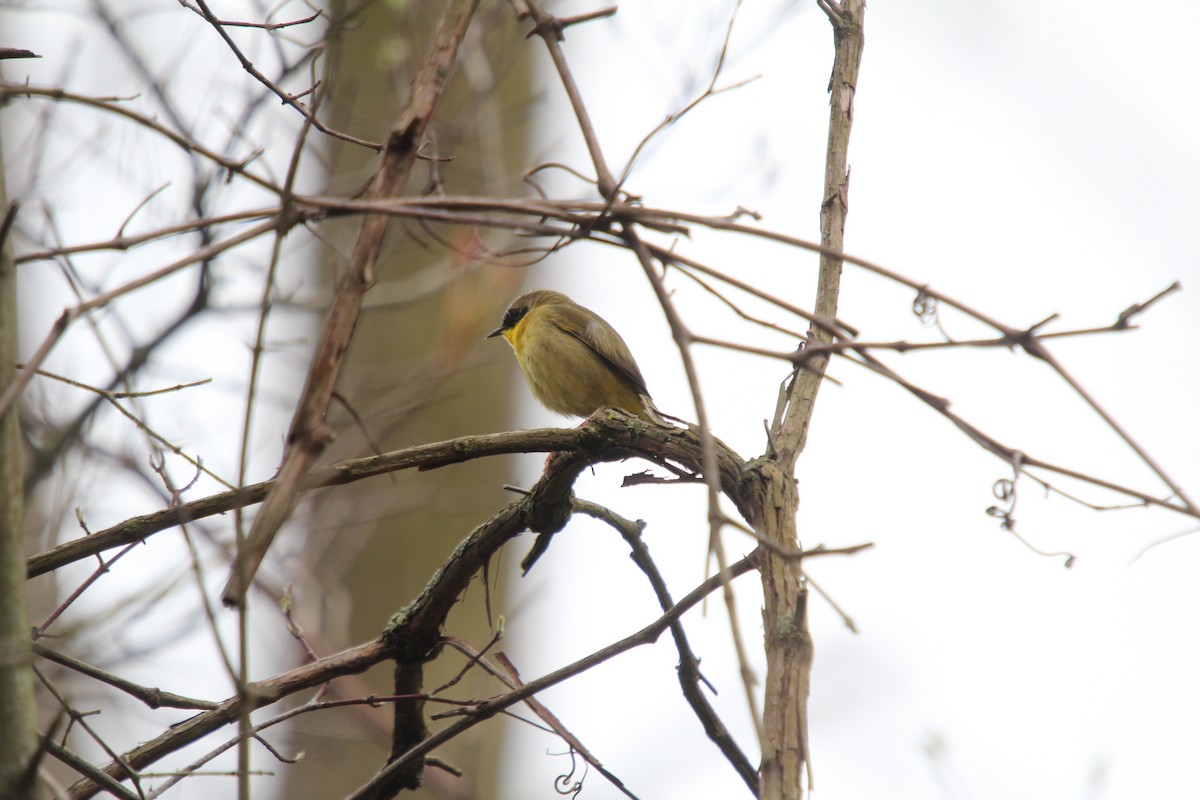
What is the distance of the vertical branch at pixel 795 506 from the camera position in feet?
5.33

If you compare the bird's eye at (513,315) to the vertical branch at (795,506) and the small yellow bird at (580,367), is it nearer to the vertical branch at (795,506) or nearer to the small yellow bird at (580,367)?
the small yellow bird at (580,367)

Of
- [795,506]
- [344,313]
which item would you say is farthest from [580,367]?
[344,313]

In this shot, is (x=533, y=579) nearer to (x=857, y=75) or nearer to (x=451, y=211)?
(x=857, y=75)

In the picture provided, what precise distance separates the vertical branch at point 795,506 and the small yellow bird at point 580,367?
7.03ft

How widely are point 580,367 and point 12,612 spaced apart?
3569mm

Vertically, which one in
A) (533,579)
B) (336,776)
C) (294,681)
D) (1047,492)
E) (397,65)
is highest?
(397,65)

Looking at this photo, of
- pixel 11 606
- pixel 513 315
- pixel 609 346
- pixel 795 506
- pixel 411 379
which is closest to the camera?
pixel 11 606

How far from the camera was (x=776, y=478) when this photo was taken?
2.09m

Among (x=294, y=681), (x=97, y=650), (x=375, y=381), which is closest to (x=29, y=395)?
(x=97, y=650)

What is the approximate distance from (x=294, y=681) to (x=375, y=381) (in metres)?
3.80

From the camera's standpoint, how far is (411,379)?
5.57 meters

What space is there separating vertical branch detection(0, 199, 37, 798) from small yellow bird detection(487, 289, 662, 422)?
3.28 metres

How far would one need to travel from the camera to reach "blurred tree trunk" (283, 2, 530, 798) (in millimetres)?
5270

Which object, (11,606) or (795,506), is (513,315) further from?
(11,606)
